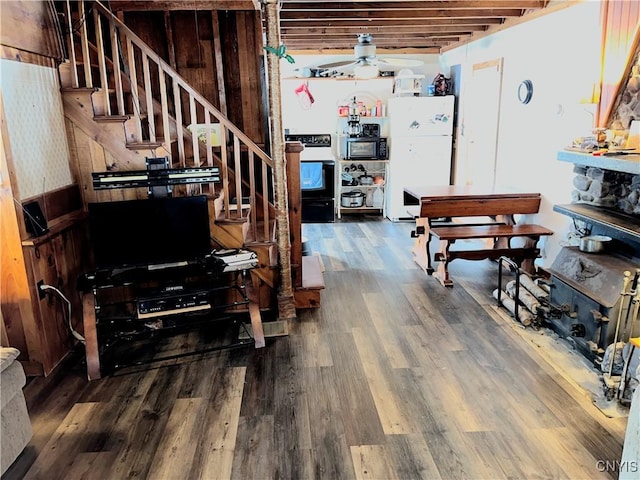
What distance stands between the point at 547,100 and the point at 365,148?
3022 mm

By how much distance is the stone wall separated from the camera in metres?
3.38

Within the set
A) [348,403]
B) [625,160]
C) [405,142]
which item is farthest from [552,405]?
[405,142]

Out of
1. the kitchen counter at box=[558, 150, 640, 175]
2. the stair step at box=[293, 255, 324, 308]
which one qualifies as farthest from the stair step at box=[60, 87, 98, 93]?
the kitchen counter at box=[558, 150, 640, 175]

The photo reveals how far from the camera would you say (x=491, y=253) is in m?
4.69

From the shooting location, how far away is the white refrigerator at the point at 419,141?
680 centimetres

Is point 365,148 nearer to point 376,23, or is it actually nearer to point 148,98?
point 376,23

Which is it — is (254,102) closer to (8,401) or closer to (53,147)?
(53,147)

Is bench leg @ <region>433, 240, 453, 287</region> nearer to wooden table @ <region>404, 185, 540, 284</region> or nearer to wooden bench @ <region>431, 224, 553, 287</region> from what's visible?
wooden bench @ <region>431, 224, 553, 287</region>

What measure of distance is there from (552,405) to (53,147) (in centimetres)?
356

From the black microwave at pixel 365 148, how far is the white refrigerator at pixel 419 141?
0.43ft

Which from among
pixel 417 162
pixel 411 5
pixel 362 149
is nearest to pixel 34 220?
pixel 411 5

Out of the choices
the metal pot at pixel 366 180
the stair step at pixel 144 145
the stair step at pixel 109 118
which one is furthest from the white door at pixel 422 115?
the stair step at pixel 109 118

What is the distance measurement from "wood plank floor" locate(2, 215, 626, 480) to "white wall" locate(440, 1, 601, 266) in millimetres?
1510

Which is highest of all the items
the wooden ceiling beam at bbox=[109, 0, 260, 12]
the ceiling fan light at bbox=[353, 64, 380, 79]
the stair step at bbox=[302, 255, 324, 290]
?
the wooden ceiling beam at bbox=[109, 0, 260, 12]
